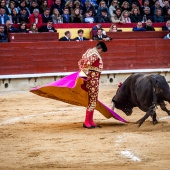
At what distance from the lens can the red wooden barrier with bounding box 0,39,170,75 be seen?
13414 mm

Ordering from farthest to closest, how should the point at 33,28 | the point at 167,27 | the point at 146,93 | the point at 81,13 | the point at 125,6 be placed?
1. the point at 167,27
2. the point at 125,6
3. the point at 81,13
4. the point at 33,28
5. the point at 146,93

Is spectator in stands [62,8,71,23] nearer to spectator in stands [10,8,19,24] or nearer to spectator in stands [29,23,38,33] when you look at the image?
spectator in stands [29,23,38,33]

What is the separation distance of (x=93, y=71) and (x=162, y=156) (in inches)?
84.9

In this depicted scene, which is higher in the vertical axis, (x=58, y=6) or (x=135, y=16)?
(x=58, y=6)

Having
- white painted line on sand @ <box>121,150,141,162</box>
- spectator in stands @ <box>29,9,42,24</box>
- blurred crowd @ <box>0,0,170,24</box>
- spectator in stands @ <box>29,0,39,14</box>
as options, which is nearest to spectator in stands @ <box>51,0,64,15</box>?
blurred crowd @ <box>0,0,170,24</box>

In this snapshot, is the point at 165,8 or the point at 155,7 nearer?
the point at 155,7

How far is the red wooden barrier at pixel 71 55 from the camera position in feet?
44.0

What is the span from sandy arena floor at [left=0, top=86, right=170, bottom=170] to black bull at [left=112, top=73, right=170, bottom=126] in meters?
0.26

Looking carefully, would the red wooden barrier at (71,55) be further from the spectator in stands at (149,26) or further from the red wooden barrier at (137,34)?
the spectator in stands at (149,26)

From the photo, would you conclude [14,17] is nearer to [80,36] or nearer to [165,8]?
[80,36]

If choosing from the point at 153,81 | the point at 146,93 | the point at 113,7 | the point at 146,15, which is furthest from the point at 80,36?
the point at 153,81

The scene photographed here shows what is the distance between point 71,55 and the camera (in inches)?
551

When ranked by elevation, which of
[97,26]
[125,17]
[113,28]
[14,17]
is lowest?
[113,28]

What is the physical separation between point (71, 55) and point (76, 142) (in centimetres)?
698
